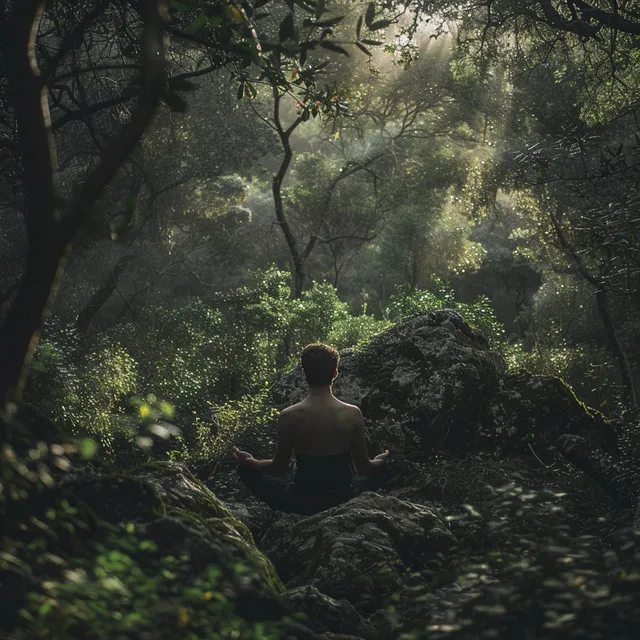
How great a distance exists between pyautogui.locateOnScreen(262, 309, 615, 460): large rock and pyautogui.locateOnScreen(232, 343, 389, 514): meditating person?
2.17 meters

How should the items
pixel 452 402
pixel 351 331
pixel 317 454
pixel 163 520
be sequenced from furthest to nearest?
1. pixel 351 331
2. pixel 452 402
3. pixel 317 454
4. pixel 163 520

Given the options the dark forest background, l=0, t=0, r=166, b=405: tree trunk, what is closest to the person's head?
the dark forest background

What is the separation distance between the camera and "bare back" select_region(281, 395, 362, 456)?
21.0 feet

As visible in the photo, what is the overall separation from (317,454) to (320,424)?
0.26 m

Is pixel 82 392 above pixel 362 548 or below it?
above

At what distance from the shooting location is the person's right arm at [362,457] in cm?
653

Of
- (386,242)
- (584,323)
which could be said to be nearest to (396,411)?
(584,323)

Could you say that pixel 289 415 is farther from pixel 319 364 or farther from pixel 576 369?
pixel 576 369

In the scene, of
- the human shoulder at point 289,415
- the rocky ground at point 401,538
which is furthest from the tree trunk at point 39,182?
the human shoulder at point 289,415

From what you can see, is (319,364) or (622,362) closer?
(319,364)

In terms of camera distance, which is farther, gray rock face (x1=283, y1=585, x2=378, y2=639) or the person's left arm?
the person's left arm

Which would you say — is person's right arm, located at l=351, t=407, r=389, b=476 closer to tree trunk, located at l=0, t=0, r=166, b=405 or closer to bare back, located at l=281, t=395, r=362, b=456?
bare back, located at l=281, t=395, r=362, b=456

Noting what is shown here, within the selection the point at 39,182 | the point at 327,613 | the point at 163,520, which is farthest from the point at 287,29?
the point at 327,613

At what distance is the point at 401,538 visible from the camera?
532cm
